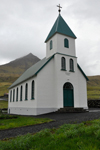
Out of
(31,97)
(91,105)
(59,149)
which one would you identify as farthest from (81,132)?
(91,105)

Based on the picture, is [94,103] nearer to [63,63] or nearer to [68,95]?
[68,95]

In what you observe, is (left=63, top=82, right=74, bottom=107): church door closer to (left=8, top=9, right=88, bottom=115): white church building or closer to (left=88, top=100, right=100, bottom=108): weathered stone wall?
(left=8, top=9, right=88, bottom=115): white church building

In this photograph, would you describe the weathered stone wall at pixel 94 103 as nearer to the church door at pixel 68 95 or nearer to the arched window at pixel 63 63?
the church door at pixel 68 95

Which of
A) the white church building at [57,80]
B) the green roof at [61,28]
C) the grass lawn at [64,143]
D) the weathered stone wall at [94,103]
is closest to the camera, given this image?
the grass lawn at [64,143]

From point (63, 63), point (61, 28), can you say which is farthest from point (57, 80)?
point (61, 28)

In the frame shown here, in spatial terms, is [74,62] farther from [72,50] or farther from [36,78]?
[36,78]

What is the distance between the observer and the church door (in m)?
18.7

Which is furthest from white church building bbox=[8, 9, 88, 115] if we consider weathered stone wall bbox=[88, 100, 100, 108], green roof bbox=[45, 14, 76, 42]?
weathered stone wall bbox=[88, 100, 100, 108]

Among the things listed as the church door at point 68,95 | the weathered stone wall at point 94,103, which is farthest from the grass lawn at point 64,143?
the weathered stone wall at point 94,103

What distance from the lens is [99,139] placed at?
482 centimetres

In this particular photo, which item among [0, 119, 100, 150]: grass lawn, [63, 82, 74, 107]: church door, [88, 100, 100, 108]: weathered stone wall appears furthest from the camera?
[88, 100, 100, 108]: weathered stone wall

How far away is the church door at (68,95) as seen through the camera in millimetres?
18697

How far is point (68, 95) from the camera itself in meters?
19.0

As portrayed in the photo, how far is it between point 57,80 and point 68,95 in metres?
2.61
